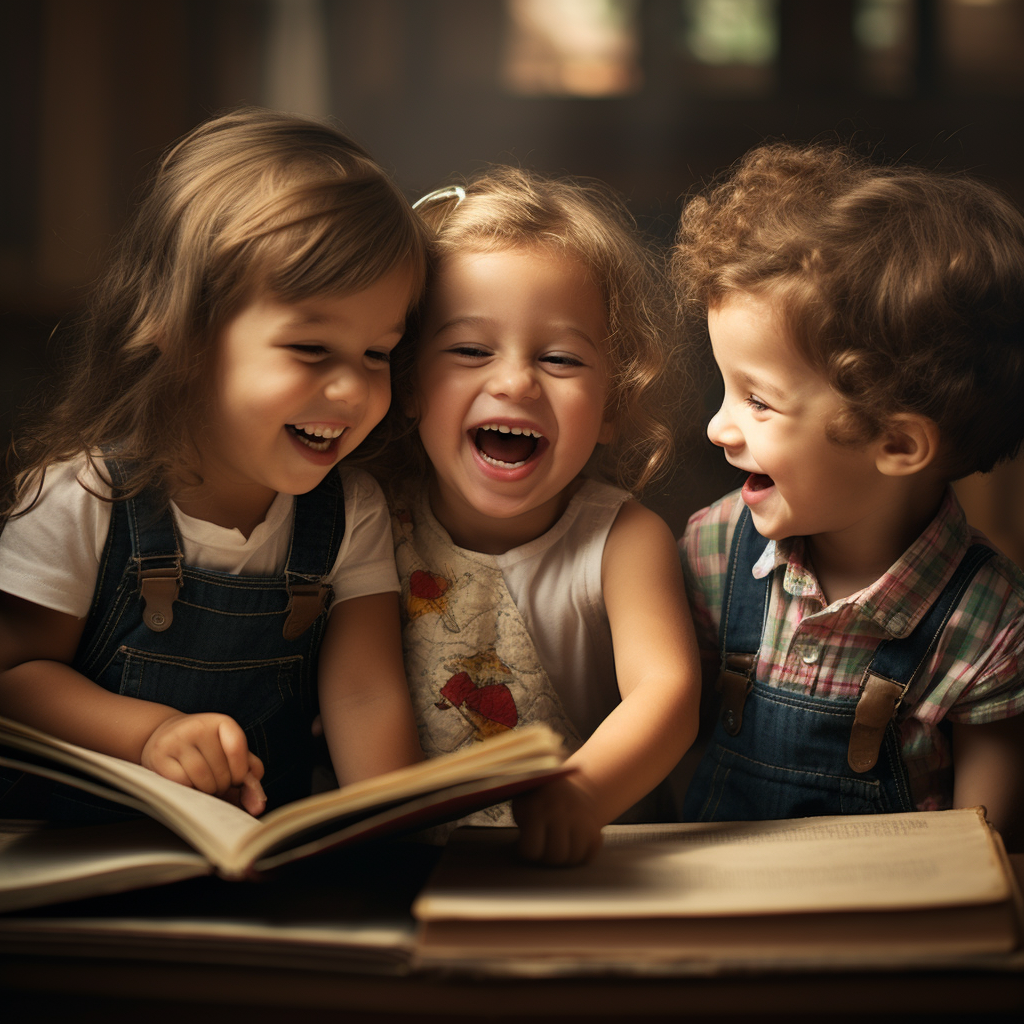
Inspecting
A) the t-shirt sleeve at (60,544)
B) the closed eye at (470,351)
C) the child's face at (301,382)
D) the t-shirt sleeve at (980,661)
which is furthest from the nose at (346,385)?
the t-shirt sleeve at (980,661)

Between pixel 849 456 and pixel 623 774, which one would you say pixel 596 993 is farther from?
pixel 849 456

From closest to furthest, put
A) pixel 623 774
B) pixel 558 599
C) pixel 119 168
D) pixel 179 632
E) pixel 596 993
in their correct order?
1. pixel 596 993
2. pixel 623 774
3. pixel 179 632
4. pixel 558 599
5. pixel 119 168

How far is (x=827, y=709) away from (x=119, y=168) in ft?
3.18

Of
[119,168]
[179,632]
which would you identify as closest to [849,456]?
[179,632]

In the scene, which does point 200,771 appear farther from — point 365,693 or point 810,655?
point 810,655

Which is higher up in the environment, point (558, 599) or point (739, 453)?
point (739, 453)

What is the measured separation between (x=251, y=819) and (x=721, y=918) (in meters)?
0.30

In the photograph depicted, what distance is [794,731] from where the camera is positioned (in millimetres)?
871

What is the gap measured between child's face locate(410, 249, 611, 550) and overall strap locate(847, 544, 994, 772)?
12.7 inches

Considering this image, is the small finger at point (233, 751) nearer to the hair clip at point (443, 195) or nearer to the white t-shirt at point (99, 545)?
the white t-shirt at point (99, 545)

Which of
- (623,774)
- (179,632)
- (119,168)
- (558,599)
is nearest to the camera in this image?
(623,774)

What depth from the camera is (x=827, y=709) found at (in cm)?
86

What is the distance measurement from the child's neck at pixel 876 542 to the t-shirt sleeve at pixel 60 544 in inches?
25.4

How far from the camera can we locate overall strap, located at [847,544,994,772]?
833mm
